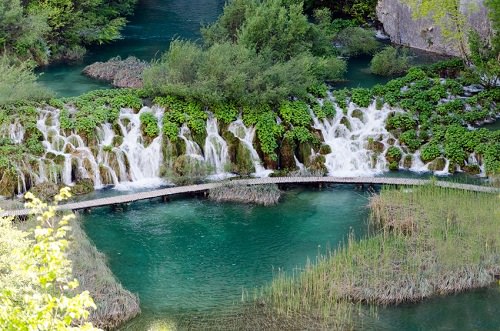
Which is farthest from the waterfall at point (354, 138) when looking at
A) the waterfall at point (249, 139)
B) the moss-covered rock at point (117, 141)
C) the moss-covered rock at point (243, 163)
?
the moss-covered rock at point (117, 141)

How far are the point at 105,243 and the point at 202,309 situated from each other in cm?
463

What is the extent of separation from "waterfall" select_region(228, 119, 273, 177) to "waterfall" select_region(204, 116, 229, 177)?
20.6 inches

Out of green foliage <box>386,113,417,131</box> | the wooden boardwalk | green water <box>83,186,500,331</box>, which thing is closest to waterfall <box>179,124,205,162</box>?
the wooden boardwalk

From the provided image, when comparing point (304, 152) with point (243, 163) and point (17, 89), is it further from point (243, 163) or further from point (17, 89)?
point (17, 89)

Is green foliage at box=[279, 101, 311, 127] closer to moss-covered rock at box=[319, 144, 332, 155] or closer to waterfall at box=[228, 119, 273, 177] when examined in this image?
moss-covered rock at box=[319, 144, 332, 155]

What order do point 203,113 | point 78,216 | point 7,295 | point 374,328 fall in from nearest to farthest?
point 7,295 → point 374,328 → point 78,216 → point 203,113

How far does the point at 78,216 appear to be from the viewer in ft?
77.3

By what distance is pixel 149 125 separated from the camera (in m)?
27.2

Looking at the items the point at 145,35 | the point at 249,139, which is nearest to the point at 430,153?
the point at 249,139

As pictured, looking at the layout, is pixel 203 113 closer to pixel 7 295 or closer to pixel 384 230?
pixel 384 230

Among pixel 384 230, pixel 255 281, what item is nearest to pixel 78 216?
pixel 255 281

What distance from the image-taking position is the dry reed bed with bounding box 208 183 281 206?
25.0 metres

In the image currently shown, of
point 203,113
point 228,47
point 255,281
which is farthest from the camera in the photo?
point 228,47

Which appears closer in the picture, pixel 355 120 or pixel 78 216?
pixel 78 216
